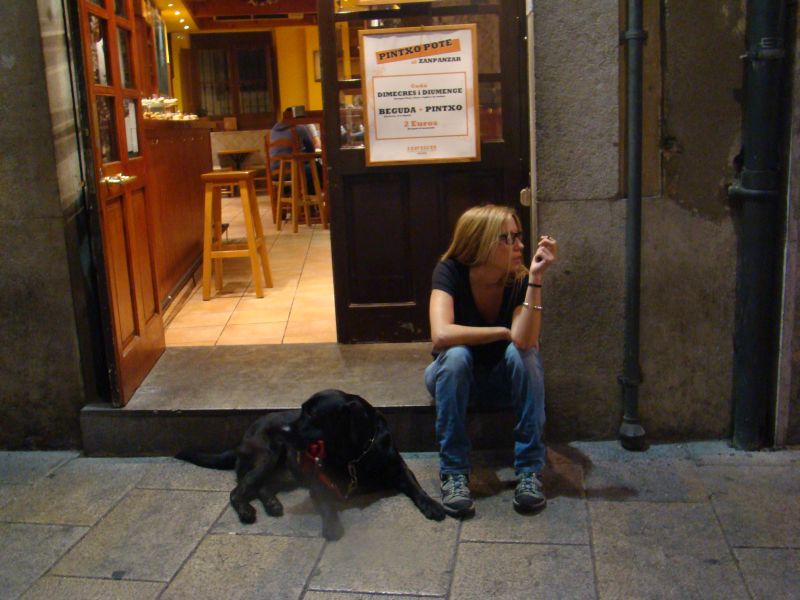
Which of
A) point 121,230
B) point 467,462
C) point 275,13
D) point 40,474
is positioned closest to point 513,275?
point 467,462

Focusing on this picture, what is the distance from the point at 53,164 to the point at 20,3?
0.70 meters

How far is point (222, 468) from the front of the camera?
4.10m

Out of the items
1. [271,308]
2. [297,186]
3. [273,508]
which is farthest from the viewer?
[297,186]

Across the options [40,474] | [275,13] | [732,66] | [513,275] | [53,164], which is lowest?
[40,474]

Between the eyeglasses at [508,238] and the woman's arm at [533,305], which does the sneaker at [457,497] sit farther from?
the eyeglasses at [508,238]

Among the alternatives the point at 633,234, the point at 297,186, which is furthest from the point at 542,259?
the point at 297,186

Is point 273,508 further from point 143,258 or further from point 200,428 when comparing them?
point 143,258

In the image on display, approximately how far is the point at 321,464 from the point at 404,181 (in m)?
1.81

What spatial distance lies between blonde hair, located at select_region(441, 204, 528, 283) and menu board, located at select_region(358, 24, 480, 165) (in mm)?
1016

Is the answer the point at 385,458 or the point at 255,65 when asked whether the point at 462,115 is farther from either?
the point at 255,65

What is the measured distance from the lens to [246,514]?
3.57 m

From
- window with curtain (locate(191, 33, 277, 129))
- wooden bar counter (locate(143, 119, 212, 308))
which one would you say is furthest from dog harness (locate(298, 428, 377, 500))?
window with curtain (locate(191, 33, 277, 129))

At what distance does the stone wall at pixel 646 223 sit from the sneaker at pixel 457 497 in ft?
2.49

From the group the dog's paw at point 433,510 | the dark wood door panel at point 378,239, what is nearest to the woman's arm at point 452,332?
the dog's paw at point 433,510
